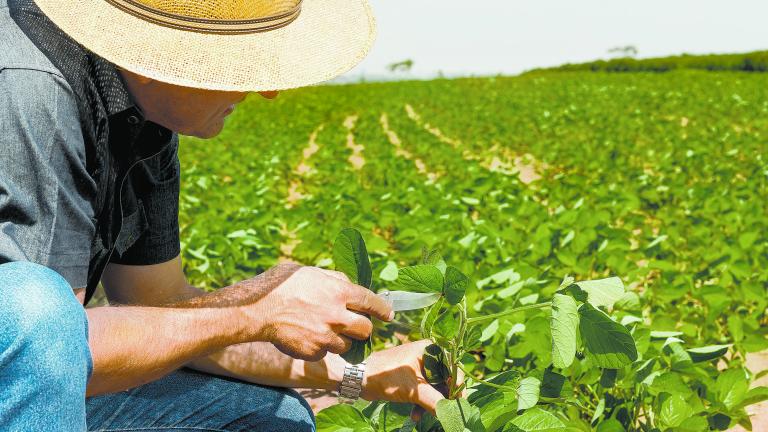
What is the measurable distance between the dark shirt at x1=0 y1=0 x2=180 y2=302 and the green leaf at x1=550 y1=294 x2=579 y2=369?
838 mm

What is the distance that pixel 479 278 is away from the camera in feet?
9.43

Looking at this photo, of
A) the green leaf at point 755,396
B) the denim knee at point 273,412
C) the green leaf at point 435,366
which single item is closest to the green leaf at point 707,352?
the green leaf at point 755,396

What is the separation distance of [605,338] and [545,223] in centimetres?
220

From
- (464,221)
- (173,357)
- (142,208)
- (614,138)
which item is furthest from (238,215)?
(614,138)

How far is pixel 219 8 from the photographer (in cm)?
146

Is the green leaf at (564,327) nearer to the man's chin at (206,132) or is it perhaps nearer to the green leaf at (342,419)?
the green leaf at (342,419)

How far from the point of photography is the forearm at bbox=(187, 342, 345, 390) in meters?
1.77

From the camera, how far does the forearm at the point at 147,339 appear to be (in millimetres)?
1354

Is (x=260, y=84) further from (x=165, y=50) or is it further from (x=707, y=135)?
(x=707, y=135)

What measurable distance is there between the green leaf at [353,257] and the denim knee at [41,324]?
1.61 ft

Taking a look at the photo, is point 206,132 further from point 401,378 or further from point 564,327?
point 564,327

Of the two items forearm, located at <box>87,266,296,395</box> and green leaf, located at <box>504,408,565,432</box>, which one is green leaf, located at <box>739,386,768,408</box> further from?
forearm, located at <box>87,266,296,395</box>

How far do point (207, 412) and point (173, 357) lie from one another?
1.28 ft

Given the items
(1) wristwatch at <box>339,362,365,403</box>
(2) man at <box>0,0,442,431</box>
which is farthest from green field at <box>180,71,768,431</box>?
(2) man at <box>0,0,442,431</box>
